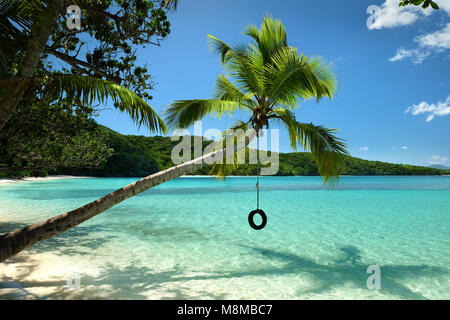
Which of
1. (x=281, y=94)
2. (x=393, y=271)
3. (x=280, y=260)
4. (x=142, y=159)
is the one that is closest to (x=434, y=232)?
(x=393, y=271)

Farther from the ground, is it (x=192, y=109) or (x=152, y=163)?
(x=192, y=109)

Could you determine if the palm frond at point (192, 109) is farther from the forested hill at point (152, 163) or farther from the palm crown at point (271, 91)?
the forested hill at point (152, 163)

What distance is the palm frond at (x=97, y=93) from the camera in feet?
10.2

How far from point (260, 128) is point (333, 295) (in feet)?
9.70

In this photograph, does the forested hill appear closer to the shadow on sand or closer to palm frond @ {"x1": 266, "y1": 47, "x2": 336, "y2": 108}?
the shadow on sand

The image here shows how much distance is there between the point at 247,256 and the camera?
6578 mm

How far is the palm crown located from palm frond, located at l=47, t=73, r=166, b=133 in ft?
5.70

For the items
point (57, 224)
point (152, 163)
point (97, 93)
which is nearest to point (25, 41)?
point (97, 93)

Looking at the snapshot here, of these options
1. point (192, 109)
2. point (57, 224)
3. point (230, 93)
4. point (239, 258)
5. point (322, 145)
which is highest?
point (230, 93)

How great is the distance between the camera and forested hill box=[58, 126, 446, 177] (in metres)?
45.2

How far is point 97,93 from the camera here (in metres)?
3.26

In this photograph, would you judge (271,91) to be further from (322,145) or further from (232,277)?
(232,277)

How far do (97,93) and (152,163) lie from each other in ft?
153
